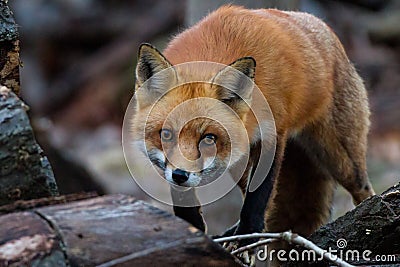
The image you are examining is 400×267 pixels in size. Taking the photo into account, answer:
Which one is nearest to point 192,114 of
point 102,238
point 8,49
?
point 8,49

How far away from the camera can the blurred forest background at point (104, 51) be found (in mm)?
16250

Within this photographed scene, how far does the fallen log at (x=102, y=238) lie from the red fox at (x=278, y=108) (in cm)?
124

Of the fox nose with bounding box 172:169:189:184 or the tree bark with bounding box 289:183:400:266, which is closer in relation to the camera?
the tree bark with bounding box 289:183:400:266

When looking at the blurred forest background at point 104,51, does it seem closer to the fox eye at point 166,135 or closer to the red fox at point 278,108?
the red fox at point 278,108

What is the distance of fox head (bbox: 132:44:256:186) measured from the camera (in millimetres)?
4461

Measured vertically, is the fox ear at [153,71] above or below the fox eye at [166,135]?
above

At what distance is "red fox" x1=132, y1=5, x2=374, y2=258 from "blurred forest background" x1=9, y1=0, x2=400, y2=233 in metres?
8.94

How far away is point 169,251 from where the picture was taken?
2.97 metres

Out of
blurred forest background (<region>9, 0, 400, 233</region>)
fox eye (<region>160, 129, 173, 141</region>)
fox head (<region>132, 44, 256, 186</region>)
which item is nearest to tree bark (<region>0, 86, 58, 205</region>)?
fox head (<region>132, 44, 256, 186</region>)

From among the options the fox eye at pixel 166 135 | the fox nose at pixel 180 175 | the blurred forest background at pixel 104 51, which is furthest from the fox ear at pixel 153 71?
the blurred forest background at pixel 104 51

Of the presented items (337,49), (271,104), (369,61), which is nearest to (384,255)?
(271,104)

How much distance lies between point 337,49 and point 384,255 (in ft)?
7.86

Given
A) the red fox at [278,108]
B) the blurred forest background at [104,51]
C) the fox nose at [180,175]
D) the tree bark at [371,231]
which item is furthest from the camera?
the blurred forest background at [104,51]

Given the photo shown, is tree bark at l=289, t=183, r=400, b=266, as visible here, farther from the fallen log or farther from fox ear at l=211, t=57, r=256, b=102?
the fallen log
